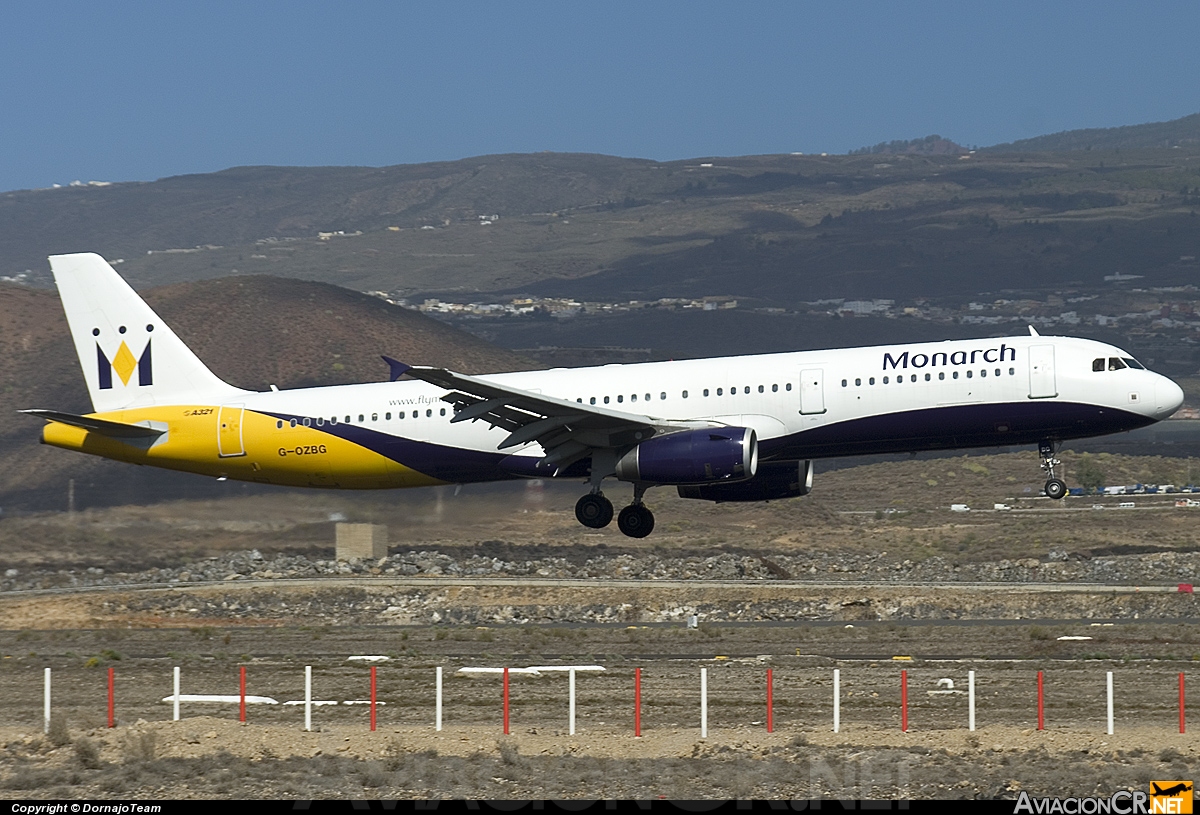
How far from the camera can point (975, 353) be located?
1537 inches

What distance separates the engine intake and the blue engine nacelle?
2.38 meters

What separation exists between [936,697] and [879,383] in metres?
8.77

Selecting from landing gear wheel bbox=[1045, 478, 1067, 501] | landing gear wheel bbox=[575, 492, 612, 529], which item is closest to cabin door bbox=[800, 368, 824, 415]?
landing gear wheel bbox=[1045, 478, 1067, 501]

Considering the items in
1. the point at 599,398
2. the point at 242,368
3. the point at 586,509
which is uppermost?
the point at 242,368

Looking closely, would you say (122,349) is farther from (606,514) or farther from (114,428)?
(606,514)

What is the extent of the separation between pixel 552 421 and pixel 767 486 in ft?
20.8

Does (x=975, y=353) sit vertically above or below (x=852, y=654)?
above

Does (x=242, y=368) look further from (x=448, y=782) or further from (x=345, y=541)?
(x=448, y=782)

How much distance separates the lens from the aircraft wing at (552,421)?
3831cm

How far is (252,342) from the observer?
123m

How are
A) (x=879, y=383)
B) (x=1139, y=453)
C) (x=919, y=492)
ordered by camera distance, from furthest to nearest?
(x=1139, y=453), (x=919, y=492), (x=879, y=383)

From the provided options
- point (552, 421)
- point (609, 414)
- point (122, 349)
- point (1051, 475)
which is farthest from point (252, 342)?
point (1051, 475)

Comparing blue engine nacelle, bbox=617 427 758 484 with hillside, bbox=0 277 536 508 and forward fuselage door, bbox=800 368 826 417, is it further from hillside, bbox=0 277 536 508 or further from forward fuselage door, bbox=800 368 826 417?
hillside, bbox=0 277 536 508

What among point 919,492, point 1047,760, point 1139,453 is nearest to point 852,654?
point 1047,760
